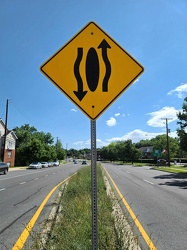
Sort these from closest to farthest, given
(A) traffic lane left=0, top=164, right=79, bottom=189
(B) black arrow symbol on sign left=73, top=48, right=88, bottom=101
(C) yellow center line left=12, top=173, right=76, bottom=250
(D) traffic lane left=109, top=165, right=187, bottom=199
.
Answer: (B) black arrow symbol on sign left=73, top=48, right=88, bottom=101 → (C) yellow center line left=12, top=173, right=76, bottom=250 → (D) traffic lane left=109, top=165, right=187, bottom=199 → (A) traffic lane left=0, top=164, right=79, bottom=189

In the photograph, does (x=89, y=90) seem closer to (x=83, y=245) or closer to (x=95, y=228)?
(x=95, y=228)

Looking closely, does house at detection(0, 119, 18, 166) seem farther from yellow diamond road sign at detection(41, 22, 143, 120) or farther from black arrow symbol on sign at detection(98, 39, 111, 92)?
black arrow symbol on sign at detection(98, 39, 111, 92)

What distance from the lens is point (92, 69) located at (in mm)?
3506

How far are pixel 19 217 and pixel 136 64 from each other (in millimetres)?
7087

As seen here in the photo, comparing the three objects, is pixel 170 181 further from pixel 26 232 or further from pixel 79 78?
pixel 79 78

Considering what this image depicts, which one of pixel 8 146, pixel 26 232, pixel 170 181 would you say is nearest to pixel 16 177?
pixel 170 181

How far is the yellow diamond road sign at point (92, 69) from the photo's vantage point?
348 centimetres

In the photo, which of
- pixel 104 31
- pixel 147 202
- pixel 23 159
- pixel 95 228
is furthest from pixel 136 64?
pixel 23 159

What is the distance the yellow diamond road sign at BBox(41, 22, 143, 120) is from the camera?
11.4 ft

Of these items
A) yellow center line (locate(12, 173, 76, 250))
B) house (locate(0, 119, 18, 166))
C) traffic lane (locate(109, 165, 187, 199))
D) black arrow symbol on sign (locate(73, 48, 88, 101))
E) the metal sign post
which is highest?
house (locate(0, 119, 18, 166))

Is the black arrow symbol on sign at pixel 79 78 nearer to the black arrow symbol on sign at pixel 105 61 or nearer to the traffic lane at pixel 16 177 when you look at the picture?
the black arrow symbol on sign at pixel 105 61

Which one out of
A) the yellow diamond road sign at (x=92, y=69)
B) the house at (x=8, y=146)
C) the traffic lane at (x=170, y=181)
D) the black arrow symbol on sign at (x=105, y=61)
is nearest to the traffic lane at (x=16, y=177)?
the traffic lane at (x=170, y=181)

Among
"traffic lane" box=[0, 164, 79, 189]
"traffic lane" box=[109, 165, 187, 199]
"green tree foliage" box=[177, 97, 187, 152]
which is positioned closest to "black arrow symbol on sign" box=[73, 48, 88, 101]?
"traffic lane" box=[109, 165, 187, 199]

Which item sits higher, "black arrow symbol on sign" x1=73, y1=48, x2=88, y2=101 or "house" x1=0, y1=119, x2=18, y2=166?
"house" x1=0, y1=119, x2=18, y2=166
